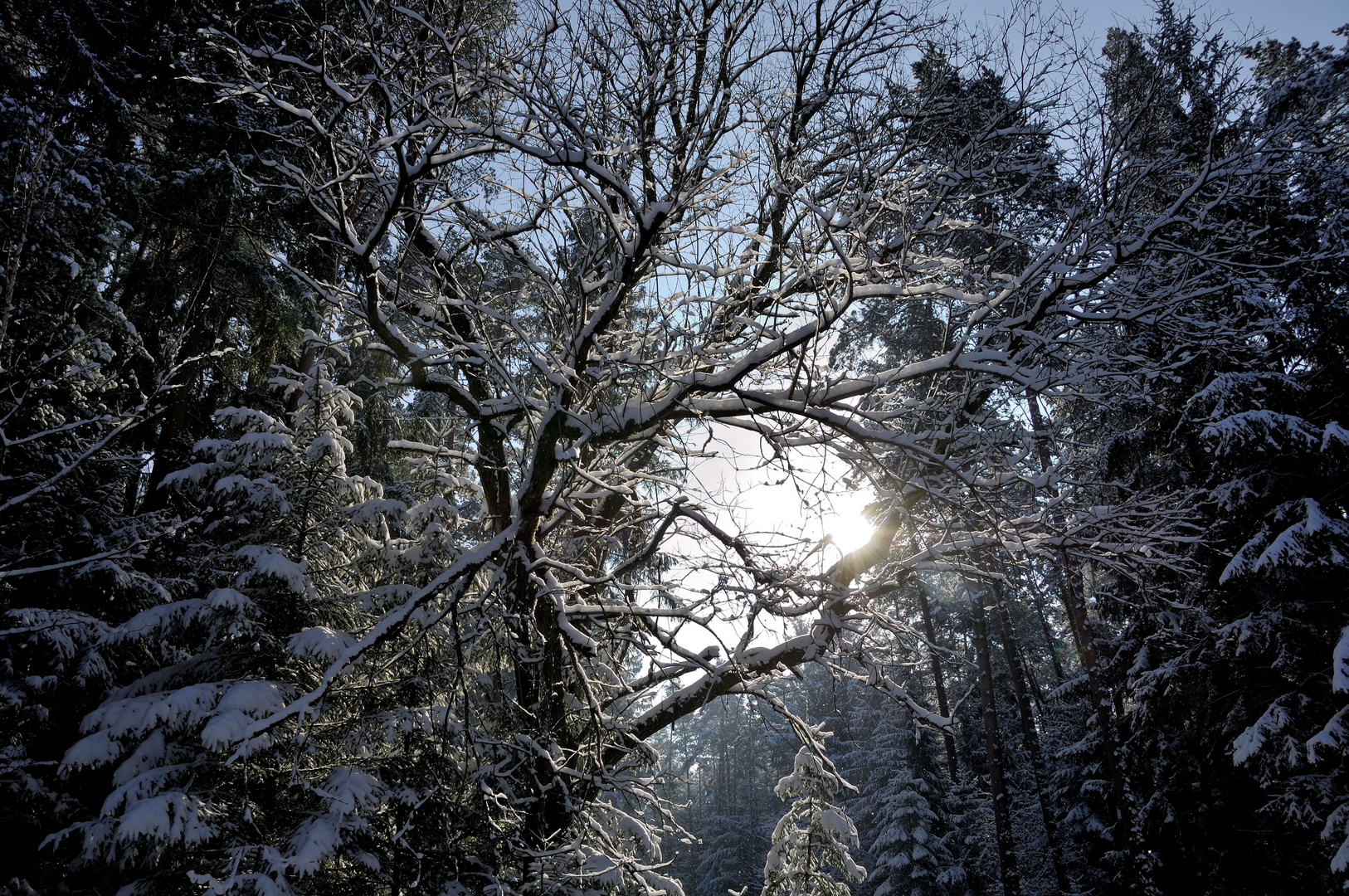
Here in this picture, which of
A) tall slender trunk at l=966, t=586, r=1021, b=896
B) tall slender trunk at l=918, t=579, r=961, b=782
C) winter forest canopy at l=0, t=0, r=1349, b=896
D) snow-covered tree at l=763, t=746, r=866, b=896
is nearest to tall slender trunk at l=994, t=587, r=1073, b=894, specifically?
tall slender trunk at l=966, t=586, r=1021, b=896

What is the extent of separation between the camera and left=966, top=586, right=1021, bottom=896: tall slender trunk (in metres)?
13.5

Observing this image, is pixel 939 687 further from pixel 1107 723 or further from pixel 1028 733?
pixel 1107 723

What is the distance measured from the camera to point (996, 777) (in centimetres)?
1448

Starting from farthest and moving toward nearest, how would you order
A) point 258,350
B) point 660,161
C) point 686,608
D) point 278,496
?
1. point 258,350
2. point 278,496
3. point 660,161
4. point 686,608

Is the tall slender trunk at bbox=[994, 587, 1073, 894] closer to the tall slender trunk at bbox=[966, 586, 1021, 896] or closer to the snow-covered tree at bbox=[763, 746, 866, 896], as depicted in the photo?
the tall slender trunk at bbox=[966, 586, 1021, 896]

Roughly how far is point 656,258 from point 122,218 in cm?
596

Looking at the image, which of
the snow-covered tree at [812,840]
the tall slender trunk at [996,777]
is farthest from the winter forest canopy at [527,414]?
the tall slender trunk at [996,777]

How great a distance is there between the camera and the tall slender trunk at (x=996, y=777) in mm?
13539

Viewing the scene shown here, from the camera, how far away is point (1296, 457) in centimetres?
845

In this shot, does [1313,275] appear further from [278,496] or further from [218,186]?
[218,186]

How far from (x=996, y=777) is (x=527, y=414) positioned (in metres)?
15.3

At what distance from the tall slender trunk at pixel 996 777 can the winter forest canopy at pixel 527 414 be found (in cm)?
655

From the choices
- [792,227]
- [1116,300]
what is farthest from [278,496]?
[1116,300]

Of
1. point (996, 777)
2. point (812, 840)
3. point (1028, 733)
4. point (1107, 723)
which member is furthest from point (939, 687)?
point (812, 840)
